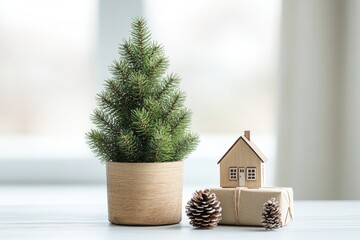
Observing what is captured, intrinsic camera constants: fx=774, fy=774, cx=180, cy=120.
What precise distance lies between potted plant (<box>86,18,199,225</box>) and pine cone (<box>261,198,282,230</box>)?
0.55 ft

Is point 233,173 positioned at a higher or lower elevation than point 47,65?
lower

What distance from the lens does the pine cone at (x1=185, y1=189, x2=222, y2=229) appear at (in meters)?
1.34

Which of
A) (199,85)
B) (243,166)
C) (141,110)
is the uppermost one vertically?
(199,85)

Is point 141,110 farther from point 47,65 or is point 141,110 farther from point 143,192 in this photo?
point 47,65

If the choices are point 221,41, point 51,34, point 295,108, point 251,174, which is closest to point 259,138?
point 295,108

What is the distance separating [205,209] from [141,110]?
21 cm

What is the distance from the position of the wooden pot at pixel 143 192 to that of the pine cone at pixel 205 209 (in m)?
0.05

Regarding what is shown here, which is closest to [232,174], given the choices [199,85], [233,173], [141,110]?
[233,173]

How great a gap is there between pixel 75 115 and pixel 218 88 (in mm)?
486

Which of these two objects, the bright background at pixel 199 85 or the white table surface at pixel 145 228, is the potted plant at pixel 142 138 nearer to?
the white table surface at pixel 145 228

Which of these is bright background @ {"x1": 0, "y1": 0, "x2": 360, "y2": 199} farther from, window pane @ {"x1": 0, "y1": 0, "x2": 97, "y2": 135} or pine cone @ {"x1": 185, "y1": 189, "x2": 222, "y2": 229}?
pine cone @ {"x1": 185, "y1": 189, "x2": 222, "y2": 229}

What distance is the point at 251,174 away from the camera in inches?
55.6

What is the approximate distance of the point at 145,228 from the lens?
4.47 feet

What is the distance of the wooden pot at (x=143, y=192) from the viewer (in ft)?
4.50
